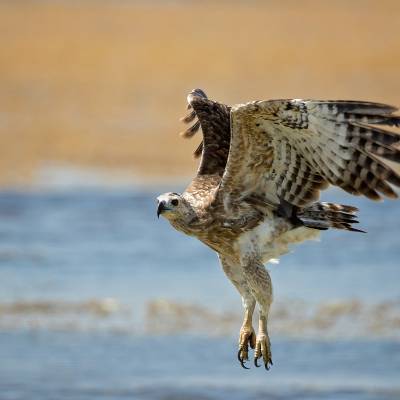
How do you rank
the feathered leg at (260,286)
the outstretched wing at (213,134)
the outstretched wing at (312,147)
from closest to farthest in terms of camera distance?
the outstretched wing at (312,147) → the feathered leg at (260,286) → the outstretched wing at (213,134)

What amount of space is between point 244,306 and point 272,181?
919 millimetres

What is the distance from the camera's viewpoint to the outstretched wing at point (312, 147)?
28.7 ft

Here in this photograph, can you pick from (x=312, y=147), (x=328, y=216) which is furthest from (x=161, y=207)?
(x=328, y=216)

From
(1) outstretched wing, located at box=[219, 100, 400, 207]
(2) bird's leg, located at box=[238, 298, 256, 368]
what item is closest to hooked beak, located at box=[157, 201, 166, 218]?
(1) outstretched wing, located at box=[219, 100, 400, 207]

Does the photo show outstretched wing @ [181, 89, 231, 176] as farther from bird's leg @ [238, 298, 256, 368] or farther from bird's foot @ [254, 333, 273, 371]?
bird's foot @ [254, 333, 273, 371]

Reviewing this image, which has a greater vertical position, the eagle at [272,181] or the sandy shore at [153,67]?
the sandy shore at [153,67]

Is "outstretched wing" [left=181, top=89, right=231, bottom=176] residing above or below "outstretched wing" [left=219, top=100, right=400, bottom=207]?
above

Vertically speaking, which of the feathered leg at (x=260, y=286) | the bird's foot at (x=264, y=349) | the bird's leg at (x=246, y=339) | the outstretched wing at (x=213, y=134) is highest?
the outstretched wing at (x=213, y=134)

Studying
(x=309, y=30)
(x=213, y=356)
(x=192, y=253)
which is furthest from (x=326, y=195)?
(x=309, y=30)

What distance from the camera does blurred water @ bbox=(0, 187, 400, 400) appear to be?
42.0 ft

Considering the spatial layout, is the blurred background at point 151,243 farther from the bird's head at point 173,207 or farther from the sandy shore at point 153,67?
the bird's head at point 173,207

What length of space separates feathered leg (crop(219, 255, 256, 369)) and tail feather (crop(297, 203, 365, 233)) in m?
0.59

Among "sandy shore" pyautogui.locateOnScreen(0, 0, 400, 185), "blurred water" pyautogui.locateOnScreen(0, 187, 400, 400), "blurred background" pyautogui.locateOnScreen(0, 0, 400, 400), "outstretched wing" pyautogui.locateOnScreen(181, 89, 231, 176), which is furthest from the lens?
"sandy shore" pyautogui.locateOnScreen(0, 0, 400, 185)

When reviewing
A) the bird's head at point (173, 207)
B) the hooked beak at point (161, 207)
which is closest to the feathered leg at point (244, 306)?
the bird's head at point (173, 207)
